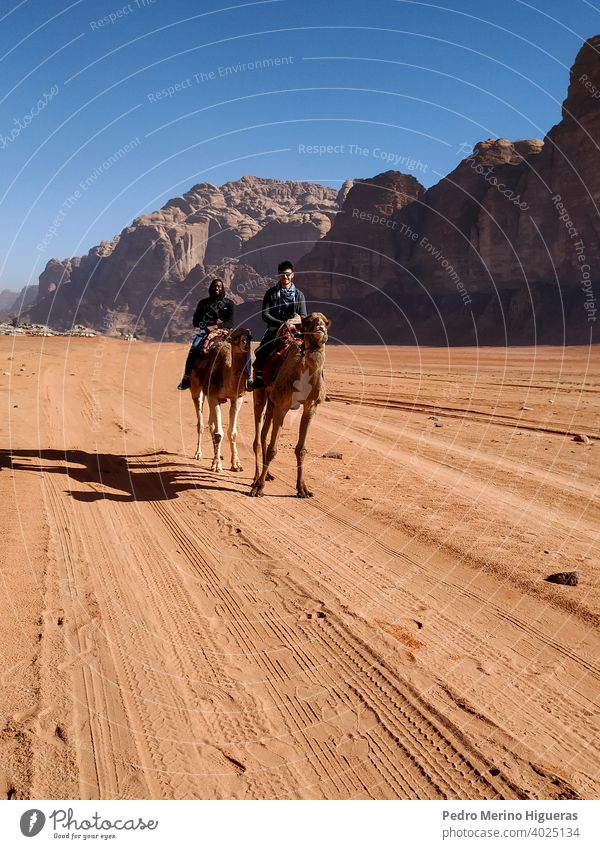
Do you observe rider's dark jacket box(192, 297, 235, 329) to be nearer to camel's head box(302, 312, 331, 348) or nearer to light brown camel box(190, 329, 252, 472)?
light brown camel box(190, 329, 252, 472)

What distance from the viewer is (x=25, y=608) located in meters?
7.26

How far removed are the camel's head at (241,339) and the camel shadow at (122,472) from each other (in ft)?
9.25

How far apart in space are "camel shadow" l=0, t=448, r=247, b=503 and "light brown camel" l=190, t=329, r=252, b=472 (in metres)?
0.85

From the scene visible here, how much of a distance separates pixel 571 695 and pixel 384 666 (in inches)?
66.4

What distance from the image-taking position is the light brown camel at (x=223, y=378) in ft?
45.4

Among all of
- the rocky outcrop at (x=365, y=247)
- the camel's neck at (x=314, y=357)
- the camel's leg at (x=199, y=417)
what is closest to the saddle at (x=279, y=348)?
the camel's neck at (x=314, y=357)

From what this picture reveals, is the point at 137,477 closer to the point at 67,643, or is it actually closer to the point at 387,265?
the point at 67,643

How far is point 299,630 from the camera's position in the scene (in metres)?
7.15

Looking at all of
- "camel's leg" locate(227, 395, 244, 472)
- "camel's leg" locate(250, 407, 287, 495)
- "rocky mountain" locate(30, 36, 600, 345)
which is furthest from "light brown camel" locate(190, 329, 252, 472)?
"rocky mountain" locate(30, 36, 600, 345)

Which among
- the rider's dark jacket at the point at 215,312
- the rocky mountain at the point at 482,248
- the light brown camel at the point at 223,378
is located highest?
the rocky mountain at the point at 482,248

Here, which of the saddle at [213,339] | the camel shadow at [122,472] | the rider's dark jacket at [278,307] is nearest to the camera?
the camel shadow at [122,472]

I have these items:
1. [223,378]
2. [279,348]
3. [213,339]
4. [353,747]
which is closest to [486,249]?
[213,339]

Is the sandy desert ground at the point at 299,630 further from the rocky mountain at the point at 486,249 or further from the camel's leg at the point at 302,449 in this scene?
the rocky mountain at the point at 486,249

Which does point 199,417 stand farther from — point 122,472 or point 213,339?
point 122,472
